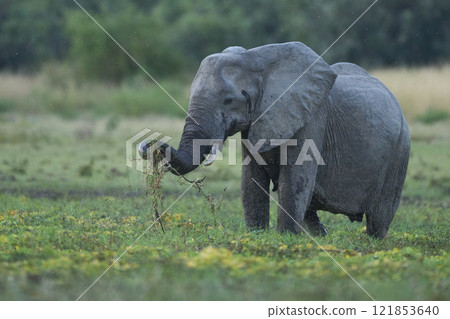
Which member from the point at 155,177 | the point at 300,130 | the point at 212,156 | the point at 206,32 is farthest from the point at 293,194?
the point at 206,32

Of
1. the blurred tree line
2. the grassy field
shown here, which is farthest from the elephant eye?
the blurred tree line

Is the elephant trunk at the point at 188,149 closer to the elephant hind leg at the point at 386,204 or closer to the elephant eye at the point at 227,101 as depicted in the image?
the elephant eye at the point at 227,101

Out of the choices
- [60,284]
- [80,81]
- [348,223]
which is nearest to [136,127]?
[80,81]

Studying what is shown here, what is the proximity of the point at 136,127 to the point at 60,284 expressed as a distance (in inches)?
664

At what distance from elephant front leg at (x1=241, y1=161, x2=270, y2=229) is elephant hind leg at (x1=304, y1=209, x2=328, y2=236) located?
3.18ft

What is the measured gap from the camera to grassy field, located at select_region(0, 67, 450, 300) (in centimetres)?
600

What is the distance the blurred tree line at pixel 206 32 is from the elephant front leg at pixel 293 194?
2387cm

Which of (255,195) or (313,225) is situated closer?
(255,195)

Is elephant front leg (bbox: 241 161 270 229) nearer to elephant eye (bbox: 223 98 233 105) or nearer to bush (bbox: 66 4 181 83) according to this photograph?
elephant eye (bbox: 223 98 233 105)

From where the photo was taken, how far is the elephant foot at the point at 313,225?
9547 mm

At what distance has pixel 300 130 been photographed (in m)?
8.46

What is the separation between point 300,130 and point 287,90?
0.41m

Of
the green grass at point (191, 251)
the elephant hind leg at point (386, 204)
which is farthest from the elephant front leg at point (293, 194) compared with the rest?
the elephant hind leg at point (386, 204)
